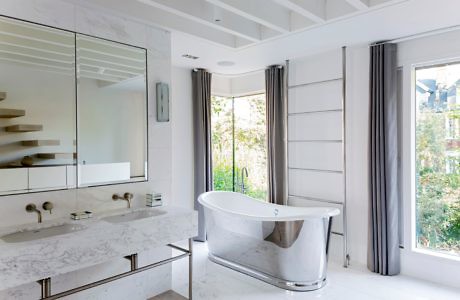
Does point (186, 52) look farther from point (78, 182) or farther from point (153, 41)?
point (78, 182)

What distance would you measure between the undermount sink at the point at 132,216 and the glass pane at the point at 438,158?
116 inches

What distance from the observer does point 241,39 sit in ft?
12.5

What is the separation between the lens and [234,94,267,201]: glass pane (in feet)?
18.0

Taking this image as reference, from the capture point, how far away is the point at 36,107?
2.58 metres

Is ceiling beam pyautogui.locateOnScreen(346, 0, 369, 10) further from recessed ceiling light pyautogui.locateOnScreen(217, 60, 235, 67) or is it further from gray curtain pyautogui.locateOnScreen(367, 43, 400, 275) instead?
recessed ceiling light pyautogui.locateOnScreen(217, 60, 235, 67)

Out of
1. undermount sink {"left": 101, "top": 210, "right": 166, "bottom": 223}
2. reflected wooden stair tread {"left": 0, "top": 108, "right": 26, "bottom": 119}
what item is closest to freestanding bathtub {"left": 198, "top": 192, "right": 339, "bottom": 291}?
undermount sink {"left": 101, "top": 210, "right": 166, "bottom": 223}

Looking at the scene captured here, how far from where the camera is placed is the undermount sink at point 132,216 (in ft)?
8.99

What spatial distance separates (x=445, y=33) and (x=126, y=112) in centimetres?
342

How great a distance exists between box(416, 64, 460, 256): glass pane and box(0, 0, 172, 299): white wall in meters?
2.88

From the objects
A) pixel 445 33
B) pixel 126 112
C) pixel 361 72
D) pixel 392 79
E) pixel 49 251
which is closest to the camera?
pixel 49 251

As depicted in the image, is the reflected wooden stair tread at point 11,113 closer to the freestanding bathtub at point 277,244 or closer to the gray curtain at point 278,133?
the freestanding bathtub at point 277,244

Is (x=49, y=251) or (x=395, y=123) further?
(x=395, y=123)

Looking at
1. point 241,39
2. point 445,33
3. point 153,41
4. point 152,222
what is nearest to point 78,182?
point 152,222

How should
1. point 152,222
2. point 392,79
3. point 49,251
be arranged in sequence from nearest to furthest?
point 49,251 < point 152,222 < point 392,79
